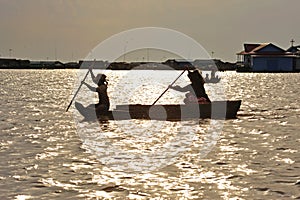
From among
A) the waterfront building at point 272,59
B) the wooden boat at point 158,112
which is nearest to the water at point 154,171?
the wooden boat at point 158,112

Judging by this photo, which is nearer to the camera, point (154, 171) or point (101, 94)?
point (154, 171)

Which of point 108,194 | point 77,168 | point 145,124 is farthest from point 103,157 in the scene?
point 145,124

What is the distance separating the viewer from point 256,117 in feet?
109

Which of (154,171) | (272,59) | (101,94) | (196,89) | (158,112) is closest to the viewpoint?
(154,171)

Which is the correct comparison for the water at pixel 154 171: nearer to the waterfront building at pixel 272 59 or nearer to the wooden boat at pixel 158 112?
the wooden boat at pixel 158 112

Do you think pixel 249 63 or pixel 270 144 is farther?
pixel 249 63

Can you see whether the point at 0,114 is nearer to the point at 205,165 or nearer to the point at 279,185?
the point at 205,165

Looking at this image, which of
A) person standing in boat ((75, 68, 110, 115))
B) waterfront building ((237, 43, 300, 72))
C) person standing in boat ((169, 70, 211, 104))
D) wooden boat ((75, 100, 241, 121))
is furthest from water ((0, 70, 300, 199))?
waterfront building ((237, 43, 300, 72))

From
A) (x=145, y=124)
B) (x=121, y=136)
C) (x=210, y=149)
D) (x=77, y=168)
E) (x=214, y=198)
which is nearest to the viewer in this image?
(x=214, y=198)

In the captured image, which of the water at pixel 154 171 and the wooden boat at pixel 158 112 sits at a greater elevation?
the wooden boat at pixel 158 112

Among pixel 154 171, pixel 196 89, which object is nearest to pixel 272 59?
pixel 196 89

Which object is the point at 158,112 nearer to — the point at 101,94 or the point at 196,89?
the point at 196,89

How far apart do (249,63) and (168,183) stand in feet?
459

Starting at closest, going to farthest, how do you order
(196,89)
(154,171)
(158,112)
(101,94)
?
1. (154,171)
2. (101,94)
3. (196,89)
4. (158,112)
